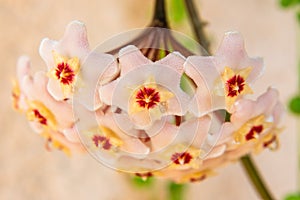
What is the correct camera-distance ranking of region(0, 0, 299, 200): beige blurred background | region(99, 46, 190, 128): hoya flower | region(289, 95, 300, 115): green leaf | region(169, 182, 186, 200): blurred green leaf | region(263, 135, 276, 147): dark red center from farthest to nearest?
region(169, 182, 186, 200): blurred green leaf < region(0, 0, 299, 200): beige blurred background < region(289, 95, 300, 115): green leaf < region(263, 135, 276, 147): dark red center < region(99, 46, 190, 128): hoya flower

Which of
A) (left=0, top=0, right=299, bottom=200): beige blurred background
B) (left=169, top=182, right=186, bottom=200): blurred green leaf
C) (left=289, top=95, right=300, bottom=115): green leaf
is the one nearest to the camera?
(left=289, top=95, right=300, bottom=115): green leaf

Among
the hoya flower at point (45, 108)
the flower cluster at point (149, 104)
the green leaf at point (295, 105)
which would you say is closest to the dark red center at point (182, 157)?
the flower cluster at point (149, 104)

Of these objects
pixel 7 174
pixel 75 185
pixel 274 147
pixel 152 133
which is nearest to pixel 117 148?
pixel 152 133

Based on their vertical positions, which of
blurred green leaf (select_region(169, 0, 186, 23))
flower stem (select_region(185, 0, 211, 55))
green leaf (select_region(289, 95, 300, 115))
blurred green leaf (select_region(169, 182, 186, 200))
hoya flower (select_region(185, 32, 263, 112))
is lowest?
hoya flower (select_region(185, 32, 263, 112))

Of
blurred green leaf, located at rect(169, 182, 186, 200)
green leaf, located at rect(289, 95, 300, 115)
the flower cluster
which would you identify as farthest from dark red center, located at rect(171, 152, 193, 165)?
blurred green leaf, located at rect(169, 182, 186, 200)

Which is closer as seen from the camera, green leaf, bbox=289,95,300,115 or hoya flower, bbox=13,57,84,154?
hoya flower, bbox=13,57,84,154

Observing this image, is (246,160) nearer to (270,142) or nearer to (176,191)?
(270,142)

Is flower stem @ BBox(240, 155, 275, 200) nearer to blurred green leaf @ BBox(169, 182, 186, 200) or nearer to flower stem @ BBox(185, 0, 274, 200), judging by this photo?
flower stem @ BBox(185, 0, 274, 200)

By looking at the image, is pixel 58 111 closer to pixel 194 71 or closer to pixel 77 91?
pixel 77 91

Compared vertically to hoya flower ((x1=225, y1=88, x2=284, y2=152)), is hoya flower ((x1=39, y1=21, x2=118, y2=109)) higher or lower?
higher
